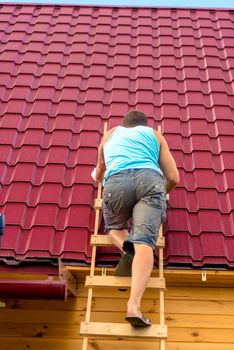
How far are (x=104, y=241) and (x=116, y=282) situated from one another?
374 millimetres

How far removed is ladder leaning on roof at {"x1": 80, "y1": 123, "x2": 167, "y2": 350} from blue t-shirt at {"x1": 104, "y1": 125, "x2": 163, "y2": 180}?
1.30 feet

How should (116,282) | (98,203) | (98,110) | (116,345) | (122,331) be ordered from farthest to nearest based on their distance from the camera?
(98,110), (98,203), (116,345), (116,282), (122,331)

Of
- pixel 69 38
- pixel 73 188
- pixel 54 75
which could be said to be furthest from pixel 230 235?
pixel 69 38

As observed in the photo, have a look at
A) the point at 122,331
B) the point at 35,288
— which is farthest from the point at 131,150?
the point at 122,331

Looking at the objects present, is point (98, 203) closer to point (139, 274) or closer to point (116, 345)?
point (139, 274)

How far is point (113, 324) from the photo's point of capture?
2.82 meters

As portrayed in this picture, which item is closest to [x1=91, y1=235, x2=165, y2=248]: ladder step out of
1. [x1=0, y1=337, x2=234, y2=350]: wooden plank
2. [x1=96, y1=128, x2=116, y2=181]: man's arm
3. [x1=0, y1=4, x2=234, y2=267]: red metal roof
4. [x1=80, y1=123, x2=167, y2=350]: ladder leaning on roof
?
[x1=80, y1=123, x2=167, y2=350]: ladder leaning on roof

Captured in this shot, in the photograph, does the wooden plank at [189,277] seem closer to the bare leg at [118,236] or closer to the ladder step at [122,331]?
the bare leg at [118,236]

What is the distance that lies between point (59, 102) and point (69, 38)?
1.57 metres

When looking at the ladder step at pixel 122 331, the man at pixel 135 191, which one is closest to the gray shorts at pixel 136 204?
the man at pixel 135 191

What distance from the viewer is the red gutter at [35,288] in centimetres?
302

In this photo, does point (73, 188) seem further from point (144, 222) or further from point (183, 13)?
point (183, 13)

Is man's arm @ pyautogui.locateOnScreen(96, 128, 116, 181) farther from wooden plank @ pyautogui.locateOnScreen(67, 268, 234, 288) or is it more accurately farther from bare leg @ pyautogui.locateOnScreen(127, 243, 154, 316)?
bare leg @ pyautogui.locateOnScreen(127, 243, 154, 316)

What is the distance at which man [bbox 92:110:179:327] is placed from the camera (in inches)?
112
